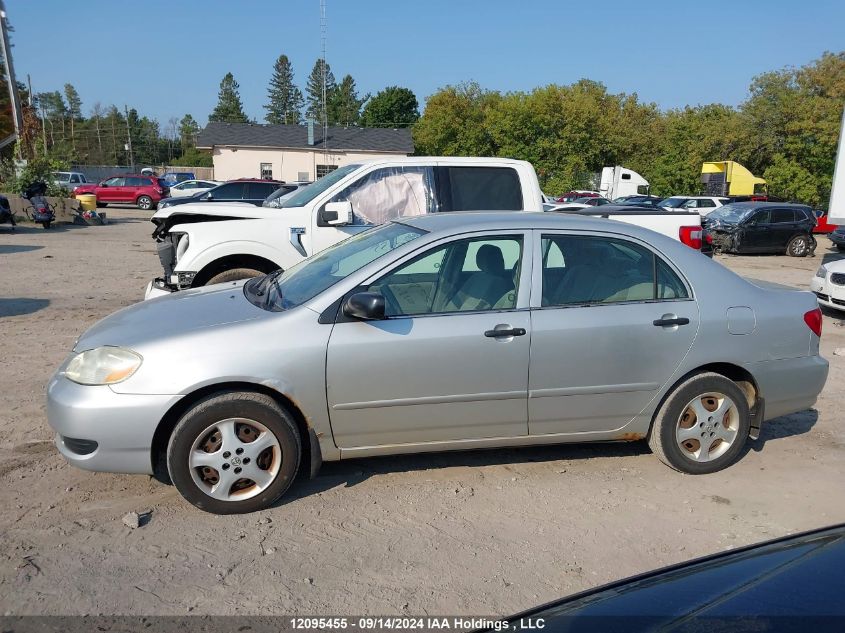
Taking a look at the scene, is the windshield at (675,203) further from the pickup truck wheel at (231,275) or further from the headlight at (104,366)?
the headlight at (104,366)

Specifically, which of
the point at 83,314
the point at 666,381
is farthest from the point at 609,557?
the point at 83,314

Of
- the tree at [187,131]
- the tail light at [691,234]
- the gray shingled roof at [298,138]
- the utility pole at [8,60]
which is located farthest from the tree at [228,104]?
the tail light at [691,234]

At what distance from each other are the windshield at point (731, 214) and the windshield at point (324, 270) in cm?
1922

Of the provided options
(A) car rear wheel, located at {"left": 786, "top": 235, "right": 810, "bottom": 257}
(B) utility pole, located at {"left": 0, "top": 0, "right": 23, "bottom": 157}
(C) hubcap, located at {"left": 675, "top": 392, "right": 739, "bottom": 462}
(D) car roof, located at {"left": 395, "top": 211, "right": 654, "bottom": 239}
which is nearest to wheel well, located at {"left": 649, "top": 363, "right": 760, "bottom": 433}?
(C) hubcap, located at {"left": 675, "top": 392, "right": 739, "bottom": 462}

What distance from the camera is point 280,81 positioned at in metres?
105

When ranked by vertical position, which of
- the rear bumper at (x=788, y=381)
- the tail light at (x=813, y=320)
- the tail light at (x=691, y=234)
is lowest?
the rear bumper at (x=788, y=381)

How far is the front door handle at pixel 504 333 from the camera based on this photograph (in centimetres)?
412

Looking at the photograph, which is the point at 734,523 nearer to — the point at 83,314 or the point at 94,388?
the point at 94,388

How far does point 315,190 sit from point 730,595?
6.33 meters

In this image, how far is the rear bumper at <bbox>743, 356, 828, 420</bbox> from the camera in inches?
183

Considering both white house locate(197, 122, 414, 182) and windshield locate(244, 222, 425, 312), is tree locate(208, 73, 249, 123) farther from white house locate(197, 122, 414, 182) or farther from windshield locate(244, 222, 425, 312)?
windshield locate(244, 222, 425, 312)

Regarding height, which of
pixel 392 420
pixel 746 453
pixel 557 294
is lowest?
pixel 746 453

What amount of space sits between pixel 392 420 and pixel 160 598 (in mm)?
1528

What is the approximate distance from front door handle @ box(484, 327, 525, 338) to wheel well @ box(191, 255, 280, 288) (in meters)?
3.53
